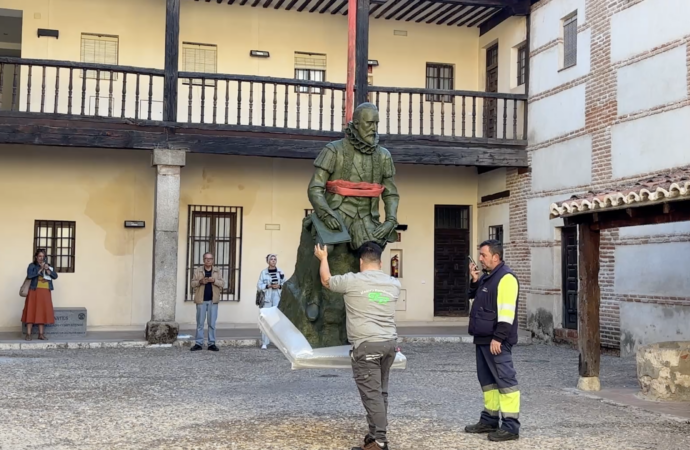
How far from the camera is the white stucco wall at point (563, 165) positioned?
15062 mm

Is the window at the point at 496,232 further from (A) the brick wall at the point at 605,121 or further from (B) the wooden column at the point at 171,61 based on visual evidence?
(B) the wooden column at the point at 171,61

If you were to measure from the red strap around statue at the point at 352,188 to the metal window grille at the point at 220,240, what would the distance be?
1082 cm

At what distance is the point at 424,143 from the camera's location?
1675cm

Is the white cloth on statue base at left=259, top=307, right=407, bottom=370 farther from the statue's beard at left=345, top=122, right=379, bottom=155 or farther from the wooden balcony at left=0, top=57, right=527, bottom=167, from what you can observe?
the wooden balcony at left=0, top=57, right=527, bottom=167

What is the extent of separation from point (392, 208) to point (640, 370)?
409 cm

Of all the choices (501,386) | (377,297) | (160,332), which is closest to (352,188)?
(377,297)

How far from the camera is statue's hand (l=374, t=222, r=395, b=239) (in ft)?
24.1

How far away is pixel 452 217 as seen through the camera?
64.7ft

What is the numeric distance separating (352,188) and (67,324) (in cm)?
975

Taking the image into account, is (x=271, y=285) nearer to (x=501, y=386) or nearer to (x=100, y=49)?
(x=100, y=49)

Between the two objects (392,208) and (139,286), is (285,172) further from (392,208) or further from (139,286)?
(392,208)

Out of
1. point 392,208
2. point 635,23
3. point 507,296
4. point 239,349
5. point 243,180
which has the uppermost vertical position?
point 635,23

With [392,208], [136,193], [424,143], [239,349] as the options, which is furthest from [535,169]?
[392,208]

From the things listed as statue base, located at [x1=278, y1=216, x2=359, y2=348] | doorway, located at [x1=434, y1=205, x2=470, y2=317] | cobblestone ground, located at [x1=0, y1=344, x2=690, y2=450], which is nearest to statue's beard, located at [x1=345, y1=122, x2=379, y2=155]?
statue base, located at [x1=278, y1=216, x2=359, y2=348]
